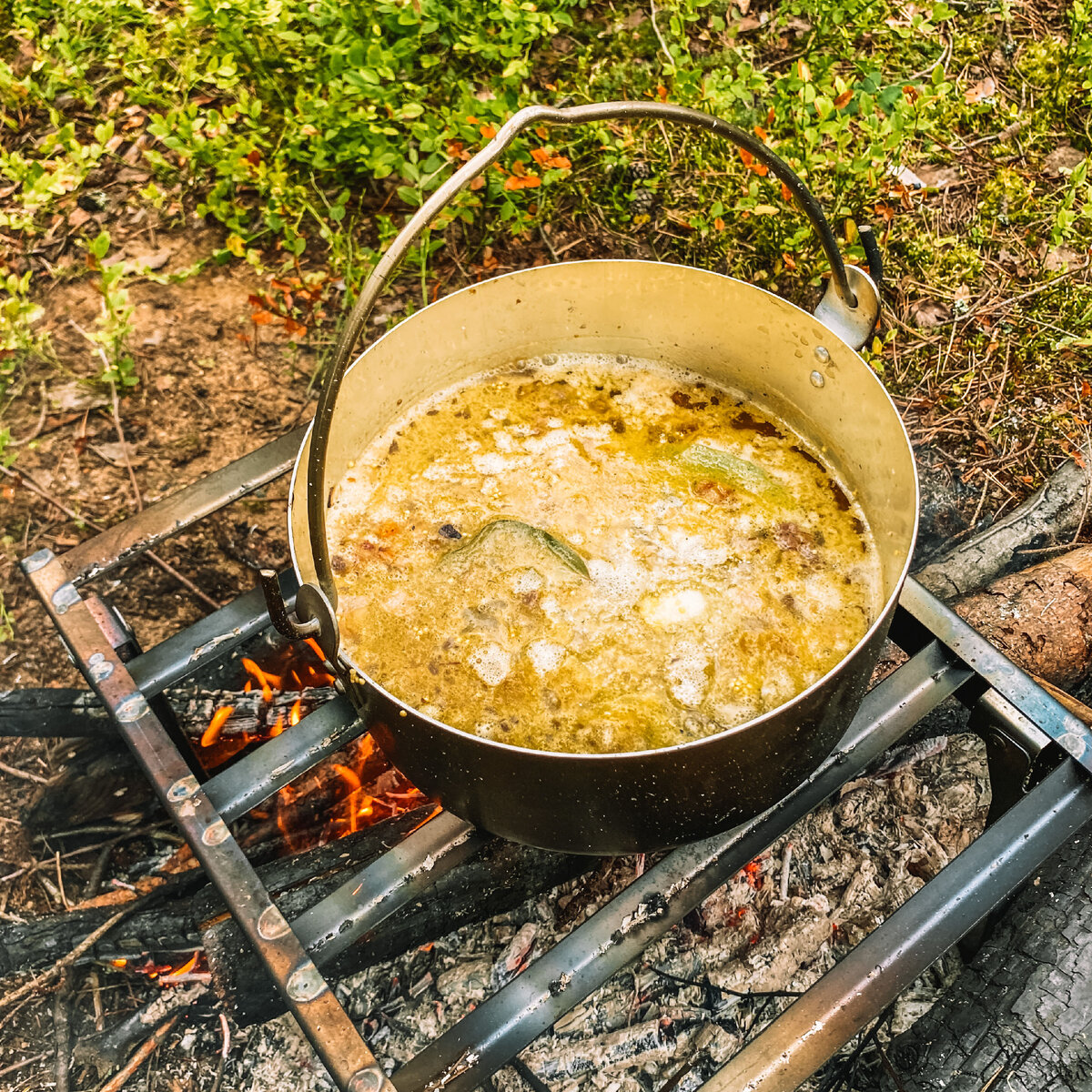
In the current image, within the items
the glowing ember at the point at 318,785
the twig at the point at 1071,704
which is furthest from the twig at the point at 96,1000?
the twig at the point at 1071,704

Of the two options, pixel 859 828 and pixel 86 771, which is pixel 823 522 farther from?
pixel 86 771

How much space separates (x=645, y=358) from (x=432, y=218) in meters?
0.86

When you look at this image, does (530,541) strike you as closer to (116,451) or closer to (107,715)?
(107,715)

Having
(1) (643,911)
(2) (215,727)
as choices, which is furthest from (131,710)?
(1) (643,911)

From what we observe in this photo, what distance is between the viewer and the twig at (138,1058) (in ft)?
6.64

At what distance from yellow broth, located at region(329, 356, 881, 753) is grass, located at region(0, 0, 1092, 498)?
41.9 inches

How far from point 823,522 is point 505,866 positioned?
982 mm

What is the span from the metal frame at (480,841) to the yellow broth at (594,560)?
0.24 meters

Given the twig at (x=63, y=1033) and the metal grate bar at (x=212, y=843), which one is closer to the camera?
the metal grate bar at (x=212, y=843)

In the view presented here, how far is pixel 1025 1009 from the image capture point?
5.61ft

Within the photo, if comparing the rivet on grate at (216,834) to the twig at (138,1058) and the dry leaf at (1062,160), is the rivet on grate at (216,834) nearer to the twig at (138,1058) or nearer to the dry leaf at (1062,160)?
the twig at (138,1058)

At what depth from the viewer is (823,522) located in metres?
1.89

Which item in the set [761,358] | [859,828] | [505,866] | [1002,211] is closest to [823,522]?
[761,358]

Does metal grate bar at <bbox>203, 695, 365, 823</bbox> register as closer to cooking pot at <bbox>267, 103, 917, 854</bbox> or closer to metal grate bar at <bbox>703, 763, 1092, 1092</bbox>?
cooking pot at <bbox>267, 103, 917, 854</bbox>
